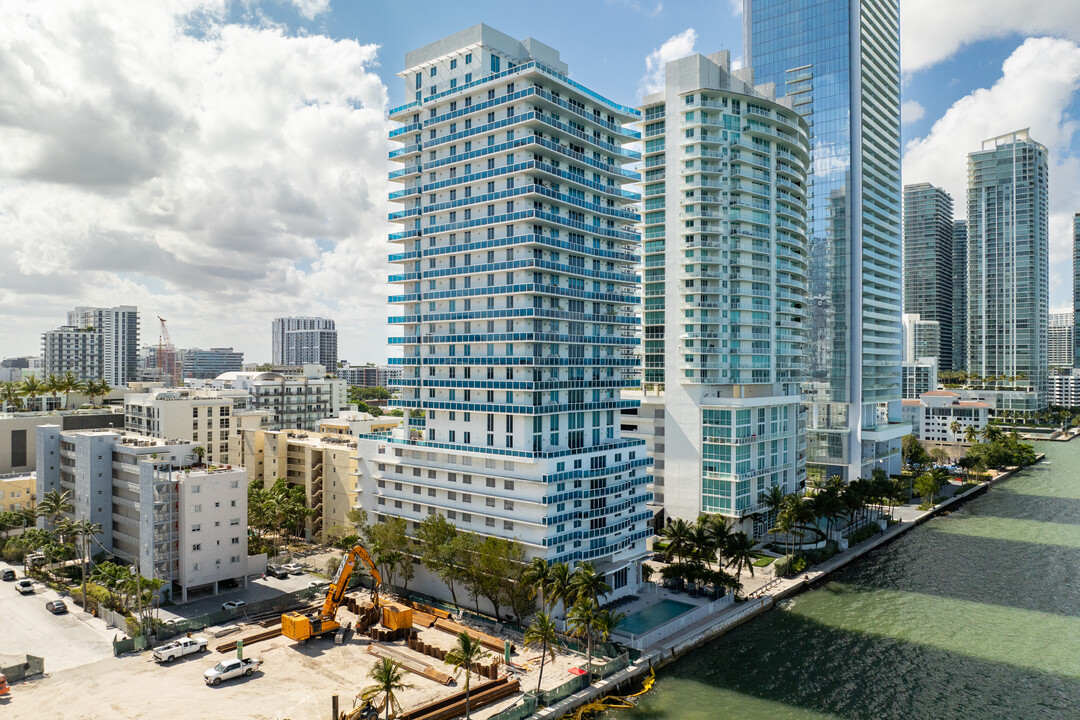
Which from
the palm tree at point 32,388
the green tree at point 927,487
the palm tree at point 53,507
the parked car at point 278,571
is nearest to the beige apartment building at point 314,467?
the parked car at point 278,571

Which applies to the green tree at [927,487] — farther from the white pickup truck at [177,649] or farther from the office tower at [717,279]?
the white pickup truck at [177,649]

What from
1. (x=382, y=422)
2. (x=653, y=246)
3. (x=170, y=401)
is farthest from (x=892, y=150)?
(x=170, y=401)

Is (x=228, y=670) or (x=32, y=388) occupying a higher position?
(x=32, y=388)

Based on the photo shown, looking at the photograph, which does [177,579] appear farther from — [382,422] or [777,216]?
[777,216]

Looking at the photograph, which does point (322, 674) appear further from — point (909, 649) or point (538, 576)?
point (909, 649)

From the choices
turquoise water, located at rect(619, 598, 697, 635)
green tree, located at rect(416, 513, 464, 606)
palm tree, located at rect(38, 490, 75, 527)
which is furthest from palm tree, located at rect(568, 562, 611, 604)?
palm tree, located at rect(38, 490, 75, 527)

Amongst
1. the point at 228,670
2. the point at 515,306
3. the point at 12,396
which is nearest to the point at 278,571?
the point at 228,670
